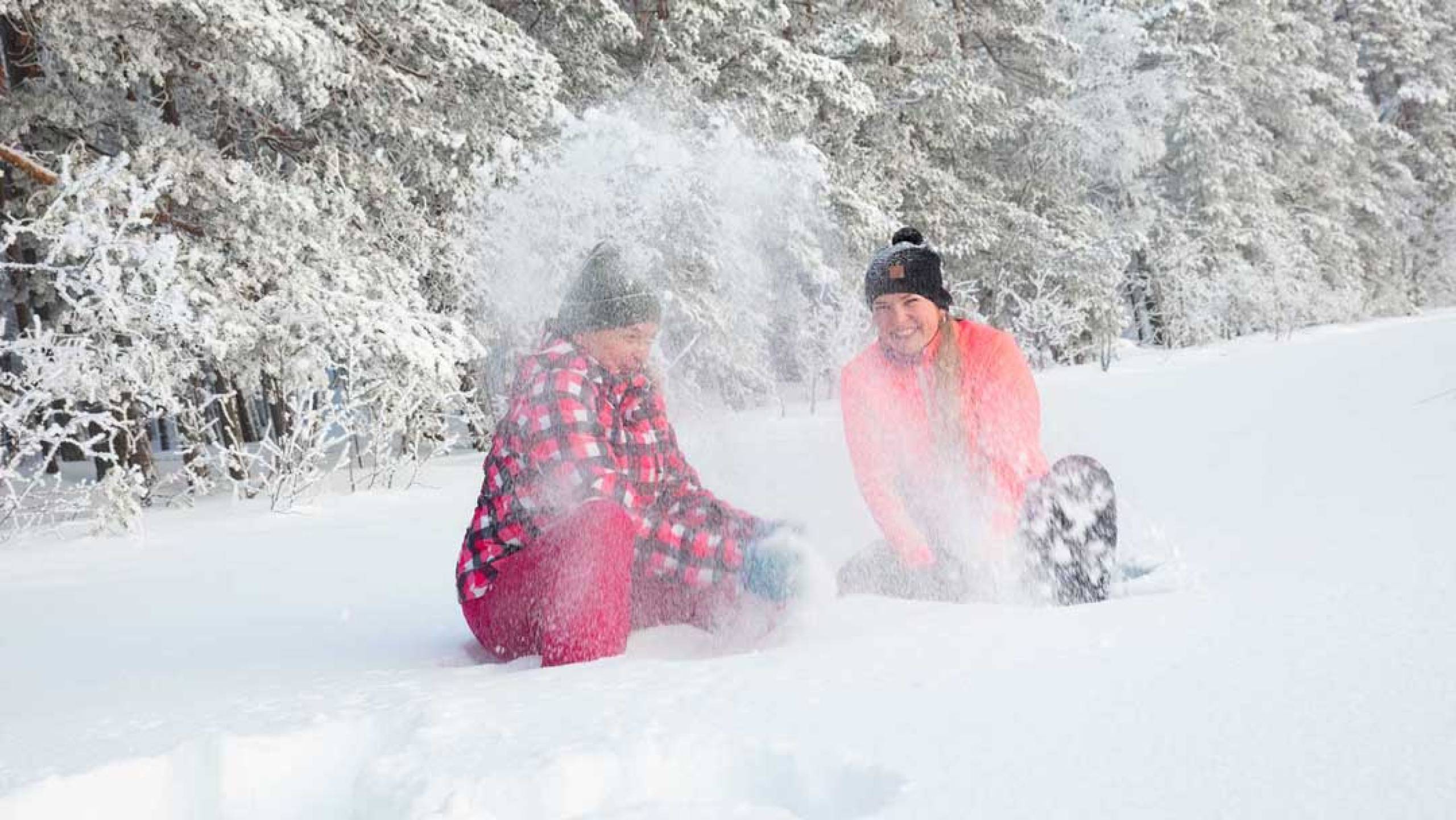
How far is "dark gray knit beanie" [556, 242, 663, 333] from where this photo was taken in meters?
2.37

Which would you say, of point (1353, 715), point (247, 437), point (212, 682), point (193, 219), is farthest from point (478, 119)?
point (247, 437)

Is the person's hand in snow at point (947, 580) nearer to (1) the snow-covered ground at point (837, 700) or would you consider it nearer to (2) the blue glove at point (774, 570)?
(1) the snow-covered ground at point (837, 700)

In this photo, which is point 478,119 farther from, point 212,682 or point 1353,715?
point 1353,715

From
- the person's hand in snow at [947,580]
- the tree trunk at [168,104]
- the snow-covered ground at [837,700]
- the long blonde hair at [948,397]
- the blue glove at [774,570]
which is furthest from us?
the tree trunk at [168,104]

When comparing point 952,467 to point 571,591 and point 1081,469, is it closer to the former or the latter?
point 1081,469

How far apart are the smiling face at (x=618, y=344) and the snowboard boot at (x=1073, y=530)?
1130 mm

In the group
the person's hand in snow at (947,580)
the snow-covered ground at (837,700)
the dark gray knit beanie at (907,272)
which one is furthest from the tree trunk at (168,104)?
the person's hand in snow at (947,580)

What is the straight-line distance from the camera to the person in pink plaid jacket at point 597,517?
85.7 inches

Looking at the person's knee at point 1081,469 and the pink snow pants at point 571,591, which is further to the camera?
the person's knee at point 1081,469

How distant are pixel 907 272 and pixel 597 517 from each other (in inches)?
49.1

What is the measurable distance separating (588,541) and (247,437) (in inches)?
692

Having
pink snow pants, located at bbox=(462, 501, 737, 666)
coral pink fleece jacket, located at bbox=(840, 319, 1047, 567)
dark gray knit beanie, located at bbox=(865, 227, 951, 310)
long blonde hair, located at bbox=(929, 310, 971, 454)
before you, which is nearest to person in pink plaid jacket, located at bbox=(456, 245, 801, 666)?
pink snow pants, located at bbox=(462, 501, 737, 666)

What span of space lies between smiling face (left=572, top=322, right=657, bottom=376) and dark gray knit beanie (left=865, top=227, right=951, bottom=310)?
0.76 meters

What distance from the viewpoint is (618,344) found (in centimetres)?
239
